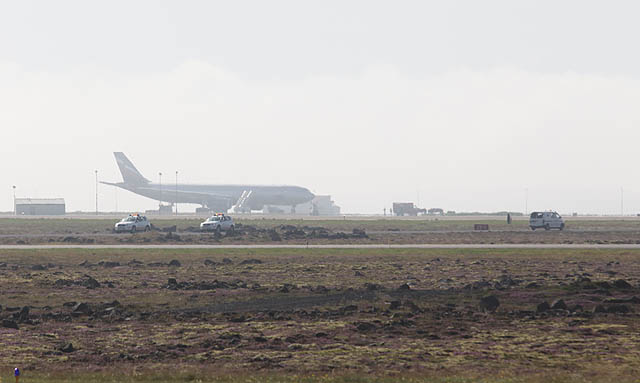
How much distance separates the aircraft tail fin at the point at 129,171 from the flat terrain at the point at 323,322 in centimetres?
14112

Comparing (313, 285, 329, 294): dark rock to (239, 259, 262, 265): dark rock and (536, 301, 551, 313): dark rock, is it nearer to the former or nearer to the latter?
(536, 301, 551, 313): dark rock

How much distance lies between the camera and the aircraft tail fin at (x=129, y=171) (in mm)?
188000

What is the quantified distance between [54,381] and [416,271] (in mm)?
28176

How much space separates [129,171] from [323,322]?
545 ft

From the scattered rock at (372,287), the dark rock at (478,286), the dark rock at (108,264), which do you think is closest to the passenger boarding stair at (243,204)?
the dark rock at (108,264)

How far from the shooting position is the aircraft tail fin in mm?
188000

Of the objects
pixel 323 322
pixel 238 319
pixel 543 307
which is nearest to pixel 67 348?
pixel 238 319

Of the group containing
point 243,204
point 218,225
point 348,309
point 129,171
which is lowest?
point 348,309

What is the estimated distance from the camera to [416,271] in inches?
1777

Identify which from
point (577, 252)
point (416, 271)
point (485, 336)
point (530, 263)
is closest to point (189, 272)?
point (416, 271)

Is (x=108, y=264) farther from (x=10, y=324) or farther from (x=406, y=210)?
(x=406, y=210)

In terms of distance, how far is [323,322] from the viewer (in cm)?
2834

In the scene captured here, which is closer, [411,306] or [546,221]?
[411,306]

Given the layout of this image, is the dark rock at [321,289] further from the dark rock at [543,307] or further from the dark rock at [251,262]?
the dark rock at [251,262]
